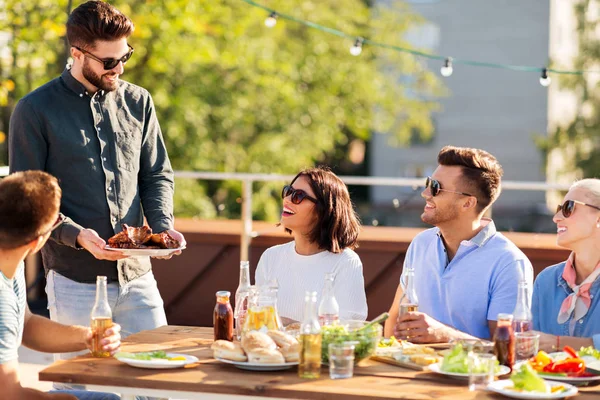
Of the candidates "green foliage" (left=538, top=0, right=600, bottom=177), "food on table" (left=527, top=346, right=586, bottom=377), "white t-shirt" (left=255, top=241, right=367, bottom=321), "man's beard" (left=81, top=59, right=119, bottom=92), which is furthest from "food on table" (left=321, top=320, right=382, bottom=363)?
"green foliage" (left=538, top=0, right=600, bottom=177)

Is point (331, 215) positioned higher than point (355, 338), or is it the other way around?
point (331, 215)

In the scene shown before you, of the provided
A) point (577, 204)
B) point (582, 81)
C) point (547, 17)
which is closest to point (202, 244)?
point (577, 204)

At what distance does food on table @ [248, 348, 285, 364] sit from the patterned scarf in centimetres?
117

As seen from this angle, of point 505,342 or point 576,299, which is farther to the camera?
point 576,299

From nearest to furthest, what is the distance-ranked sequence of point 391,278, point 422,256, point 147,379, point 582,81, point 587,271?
1. point 147,379
2. point 587,271
3. point 422,256
4. point 391,278
5. point 582,81

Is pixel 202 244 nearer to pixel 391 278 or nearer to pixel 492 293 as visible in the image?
pixel 391 278

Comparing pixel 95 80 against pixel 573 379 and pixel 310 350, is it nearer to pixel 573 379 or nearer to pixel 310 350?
pixel 310 350

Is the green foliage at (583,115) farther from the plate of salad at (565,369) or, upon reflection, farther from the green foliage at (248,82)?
the plate of salad at (565,369)

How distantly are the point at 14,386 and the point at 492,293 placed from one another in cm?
175

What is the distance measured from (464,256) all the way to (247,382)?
4.36 ft

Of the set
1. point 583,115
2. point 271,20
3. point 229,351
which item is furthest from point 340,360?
point 583,115

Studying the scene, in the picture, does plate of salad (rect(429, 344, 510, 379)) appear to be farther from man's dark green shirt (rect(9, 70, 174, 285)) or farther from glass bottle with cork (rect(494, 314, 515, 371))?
man's dark green shirt (rect(9, 70, 174, 285))

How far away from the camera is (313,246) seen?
3.84 meters

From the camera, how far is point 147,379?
267 cm
